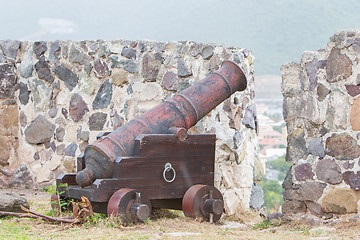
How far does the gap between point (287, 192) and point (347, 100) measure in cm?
90

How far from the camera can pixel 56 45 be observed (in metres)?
7.29

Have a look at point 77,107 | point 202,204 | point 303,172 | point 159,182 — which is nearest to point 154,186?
point 159,182

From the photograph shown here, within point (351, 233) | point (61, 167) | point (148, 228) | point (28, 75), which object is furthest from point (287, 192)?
point (28, 75)

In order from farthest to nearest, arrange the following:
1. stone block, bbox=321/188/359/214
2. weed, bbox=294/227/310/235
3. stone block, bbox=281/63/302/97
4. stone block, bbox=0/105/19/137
Result: stone block, bbox=0/105/19/137, stone block, bbox=281/63/302/97, stone block, bbox=321/188/359/214, weed, bbox=294/227/310/235

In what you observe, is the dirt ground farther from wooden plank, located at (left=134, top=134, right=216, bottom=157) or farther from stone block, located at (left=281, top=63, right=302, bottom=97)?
stone block, located at (left=281, top=63, right=302, bottom=97)

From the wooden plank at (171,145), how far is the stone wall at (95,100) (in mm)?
709

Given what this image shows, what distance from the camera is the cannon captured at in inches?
180

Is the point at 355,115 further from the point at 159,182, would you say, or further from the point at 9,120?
the point at 9,120

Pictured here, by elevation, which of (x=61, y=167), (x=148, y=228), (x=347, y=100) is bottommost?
(x=148, y=228)

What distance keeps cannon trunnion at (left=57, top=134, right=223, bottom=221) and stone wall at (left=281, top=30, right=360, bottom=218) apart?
0.70 m

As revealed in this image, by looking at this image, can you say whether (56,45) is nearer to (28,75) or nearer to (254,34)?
(28,75)

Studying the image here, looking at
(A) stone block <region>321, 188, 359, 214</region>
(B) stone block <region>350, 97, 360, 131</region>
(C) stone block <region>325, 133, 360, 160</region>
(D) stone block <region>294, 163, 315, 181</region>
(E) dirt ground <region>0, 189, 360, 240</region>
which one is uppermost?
(B) stone block <region>350, 97, 360, 131</region>

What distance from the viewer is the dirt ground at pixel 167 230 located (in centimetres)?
405

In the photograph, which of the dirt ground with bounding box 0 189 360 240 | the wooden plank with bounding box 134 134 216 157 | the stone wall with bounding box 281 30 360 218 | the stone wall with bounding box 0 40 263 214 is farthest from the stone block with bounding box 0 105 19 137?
the stone wall with bounding box 281 30 360 218
